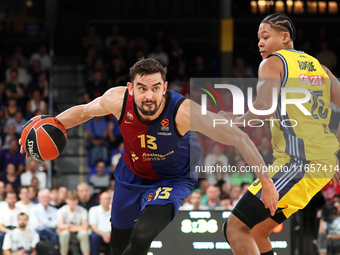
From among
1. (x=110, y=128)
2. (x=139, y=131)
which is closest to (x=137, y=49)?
(x=110, y=128)

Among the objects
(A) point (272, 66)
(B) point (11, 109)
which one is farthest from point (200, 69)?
(A) point (272, 66)

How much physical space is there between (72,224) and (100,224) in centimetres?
45

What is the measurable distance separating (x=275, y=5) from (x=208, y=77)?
3093 mm

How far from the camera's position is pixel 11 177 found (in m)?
10.3

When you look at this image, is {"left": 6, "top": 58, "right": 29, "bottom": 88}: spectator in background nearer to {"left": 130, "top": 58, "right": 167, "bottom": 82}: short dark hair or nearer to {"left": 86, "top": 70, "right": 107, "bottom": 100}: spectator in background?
{"left": 86, "top": 70, "right": 107, "bottom": 100}: spectator in background

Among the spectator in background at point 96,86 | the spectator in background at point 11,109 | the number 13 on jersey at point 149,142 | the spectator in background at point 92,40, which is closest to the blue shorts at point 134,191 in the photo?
the number 13 on jersey at point 149,142

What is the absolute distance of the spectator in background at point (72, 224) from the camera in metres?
8.45

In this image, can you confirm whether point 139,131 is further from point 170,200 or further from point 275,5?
point 275,5

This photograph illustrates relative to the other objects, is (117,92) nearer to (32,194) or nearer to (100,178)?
(32,194)

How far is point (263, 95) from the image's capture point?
443 cm

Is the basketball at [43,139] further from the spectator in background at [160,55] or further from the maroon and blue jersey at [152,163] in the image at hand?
the spectator in background at [160,55]

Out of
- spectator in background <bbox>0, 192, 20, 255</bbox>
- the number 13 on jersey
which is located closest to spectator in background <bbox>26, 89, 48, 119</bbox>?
spectator in background <bbox>0, 192, 20, 255</bbox>

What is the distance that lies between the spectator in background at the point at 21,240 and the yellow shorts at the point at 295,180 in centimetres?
482

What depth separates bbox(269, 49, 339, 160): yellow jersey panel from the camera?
4.43 meters
